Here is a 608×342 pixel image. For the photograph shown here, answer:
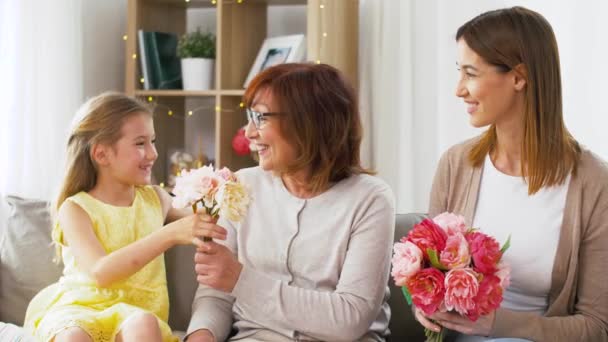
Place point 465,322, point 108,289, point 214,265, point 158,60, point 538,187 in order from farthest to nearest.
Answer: point 158,60, point 108,289, point 538,187, point 214,265, point 465,322

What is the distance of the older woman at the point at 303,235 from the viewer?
2.15 meters

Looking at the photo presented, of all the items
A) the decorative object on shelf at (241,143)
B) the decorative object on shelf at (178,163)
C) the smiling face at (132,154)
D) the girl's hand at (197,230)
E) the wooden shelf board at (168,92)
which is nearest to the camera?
the girl's hand at (197,230)

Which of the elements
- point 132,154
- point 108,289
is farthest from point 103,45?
point 108,289

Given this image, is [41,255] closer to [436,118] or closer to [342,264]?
[342,264]

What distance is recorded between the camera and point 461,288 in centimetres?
182

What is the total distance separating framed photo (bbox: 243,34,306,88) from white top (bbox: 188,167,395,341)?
1.57 m

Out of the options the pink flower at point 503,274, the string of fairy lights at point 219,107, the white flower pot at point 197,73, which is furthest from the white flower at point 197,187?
the white flower pot at point 197,73

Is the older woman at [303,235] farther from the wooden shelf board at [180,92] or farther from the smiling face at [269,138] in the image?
the wooden shelf board at [180,92]

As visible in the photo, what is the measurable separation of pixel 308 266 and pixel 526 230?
1.89 ft

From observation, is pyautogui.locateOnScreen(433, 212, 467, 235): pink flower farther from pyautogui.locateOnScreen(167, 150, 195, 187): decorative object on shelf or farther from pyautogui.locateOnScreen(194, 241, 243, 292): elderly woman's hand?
pyautogui.locateOnScreen(167, 150, 195, 187): decorative object on shelf

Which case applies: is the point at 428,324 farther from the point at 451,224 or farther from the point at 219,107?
the point at 219,107

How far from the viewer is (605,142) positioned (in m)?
3.14

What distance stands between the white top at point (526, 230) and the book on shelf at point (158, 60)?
7.17 ft

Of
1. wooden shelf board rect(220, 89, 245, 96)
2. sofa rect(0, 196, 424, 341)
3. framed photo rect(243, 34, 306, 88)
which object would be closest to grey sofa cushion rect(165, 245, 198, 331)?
sofa rect(0, 196, 424, 341)
